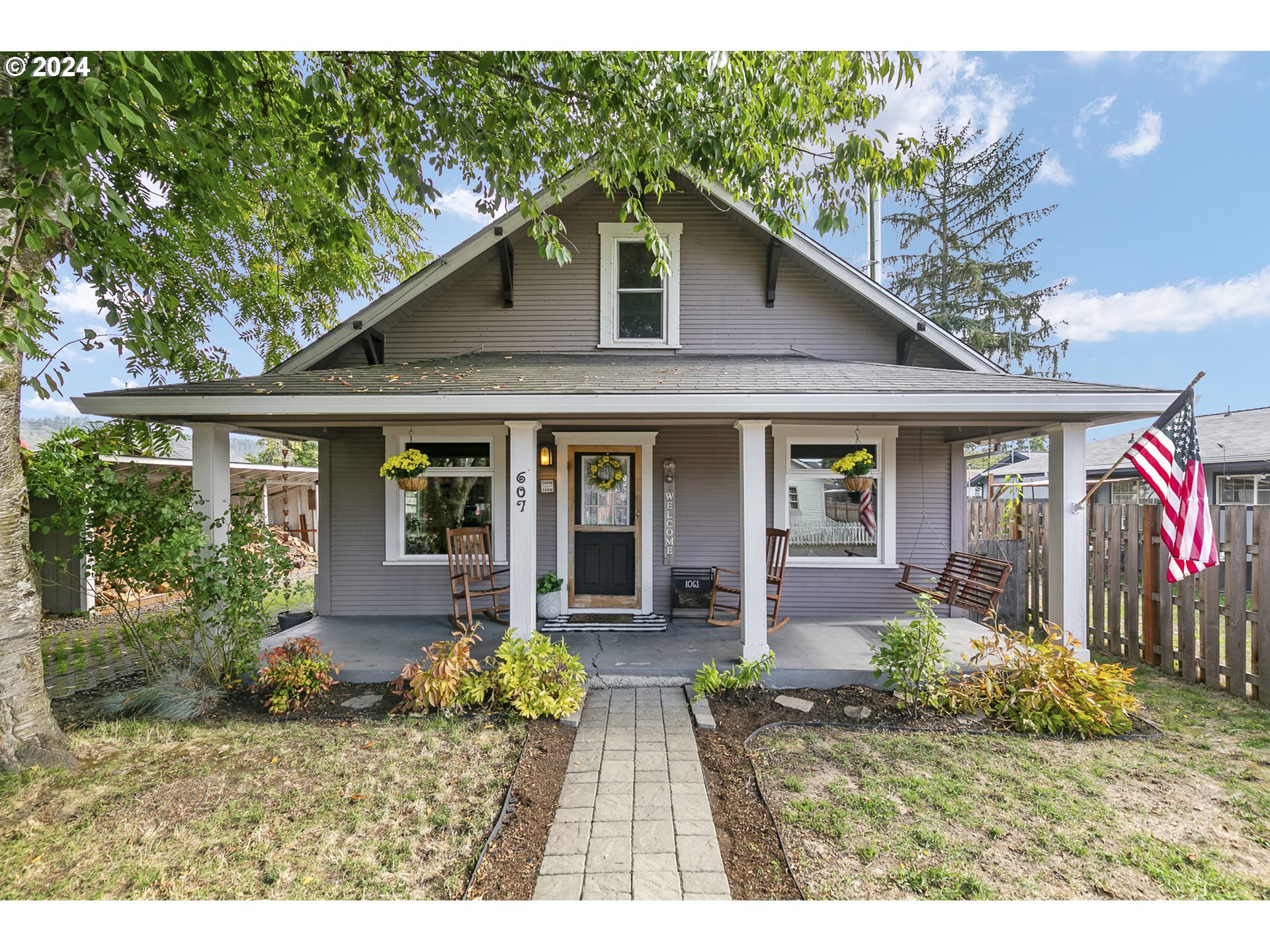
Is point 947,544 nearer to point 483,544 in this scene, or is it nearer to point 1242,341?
point 483,544

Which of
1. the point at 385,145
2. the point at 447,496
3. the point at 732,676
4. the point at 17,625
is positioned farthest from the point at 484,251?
the point at 732,676

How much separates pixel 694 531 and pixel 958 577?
3023 mm

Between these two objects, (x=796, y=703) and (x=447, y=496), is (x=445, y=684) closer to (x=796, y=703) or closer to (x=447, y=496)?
(x=796, y=703)

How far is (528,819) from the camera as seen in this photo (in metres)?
2.65

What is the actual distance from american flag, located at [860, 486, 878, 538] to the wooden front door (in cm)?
269

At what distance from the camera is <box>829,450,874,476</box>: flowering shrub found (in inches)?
213

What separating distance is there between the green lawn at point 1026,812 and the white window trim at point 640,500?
9.01 feet

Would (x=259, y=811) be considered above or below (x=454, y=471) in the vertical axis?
below

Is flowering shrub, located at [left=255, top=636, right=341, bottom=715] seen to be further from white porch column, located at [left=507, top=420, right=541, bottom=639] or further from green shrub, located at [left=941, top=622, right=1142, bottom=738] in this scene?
green shrub, located at [left=941, top=622, right=1142, bottom=738]

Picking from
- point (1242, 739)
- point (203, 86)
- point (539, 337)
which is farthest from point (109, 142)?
point (1242, 739)

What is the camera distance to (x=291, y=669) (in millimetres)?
4062

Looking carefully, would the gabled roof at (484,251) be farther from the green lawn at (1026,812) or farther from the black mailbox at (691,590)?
the green lawn at (1026,812)

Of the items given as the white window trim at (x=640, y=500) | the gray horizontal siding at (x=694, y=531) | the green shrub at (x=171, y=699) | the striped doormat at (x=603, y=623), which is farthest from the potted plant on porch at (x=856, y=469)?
the green shrub at (x=171, y=699)

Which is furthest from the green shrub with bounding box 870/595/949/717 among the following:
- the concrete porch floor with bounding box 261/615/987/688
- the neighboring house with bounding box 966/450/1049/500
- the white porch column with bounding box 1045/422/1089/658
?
the neighboring house with bounding box 966/450/1049/500
